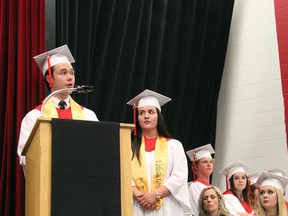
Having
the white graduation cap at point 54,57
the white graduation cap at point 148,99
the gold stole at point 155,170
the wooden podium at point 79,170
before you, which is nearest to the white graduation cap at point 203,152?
the white graduation cap at point 148,99

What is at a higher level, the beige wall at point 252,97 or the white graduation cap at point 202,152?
the beige wall at point 252,97

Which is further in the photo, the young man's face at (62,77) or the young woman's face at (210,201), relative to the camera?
the young woman's face at (210,201)

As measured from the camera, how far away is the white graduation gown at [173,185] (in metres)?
4.33

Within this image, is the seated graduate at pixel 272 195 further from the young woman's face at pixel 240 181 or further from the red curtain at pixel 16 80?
the red curtain at pixel 16 80

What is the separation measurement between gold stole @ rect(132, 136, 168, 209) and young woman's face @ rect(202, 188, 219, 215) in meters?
0.70

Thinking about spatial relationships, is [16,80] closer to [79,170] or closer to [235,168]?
[79,170]

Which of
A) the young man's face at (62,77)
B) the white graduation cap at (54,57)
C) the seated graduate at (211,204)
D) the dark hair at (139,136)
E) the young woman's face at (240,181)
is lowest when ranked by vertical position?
the seated graduate at (211,204)

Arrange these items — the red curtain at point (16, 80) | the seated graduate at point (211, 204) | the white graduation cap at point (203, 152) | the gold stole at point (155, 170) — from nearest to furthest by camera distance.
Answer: the gold stole at point (155, 170), the red curtain at point (16, 80), the seated graduate at point (211, 204), the white graduation cap at point (203, 152)

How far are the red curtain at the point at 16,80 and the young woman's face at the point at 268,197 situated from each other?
2072mm

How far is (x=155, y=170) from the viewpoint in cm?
445

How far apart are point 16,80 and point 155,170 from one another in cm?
141

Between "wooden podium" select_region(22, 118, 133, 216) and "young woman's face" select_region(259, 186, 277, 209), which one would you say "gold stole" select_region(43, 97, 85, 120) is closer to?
"wooden podium" select_region(22, 118, 133, 216)

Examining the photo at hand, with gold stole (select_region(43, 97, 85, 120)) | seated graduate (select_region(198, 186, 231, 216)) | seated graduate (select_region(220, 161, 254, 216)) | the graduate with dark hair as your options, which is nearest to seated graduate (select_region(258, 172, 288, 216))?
seated graduate (select_region(220, 161, 254, 216))

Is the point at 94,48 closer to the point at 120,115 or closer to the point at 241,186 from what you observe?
the point at 120,115
